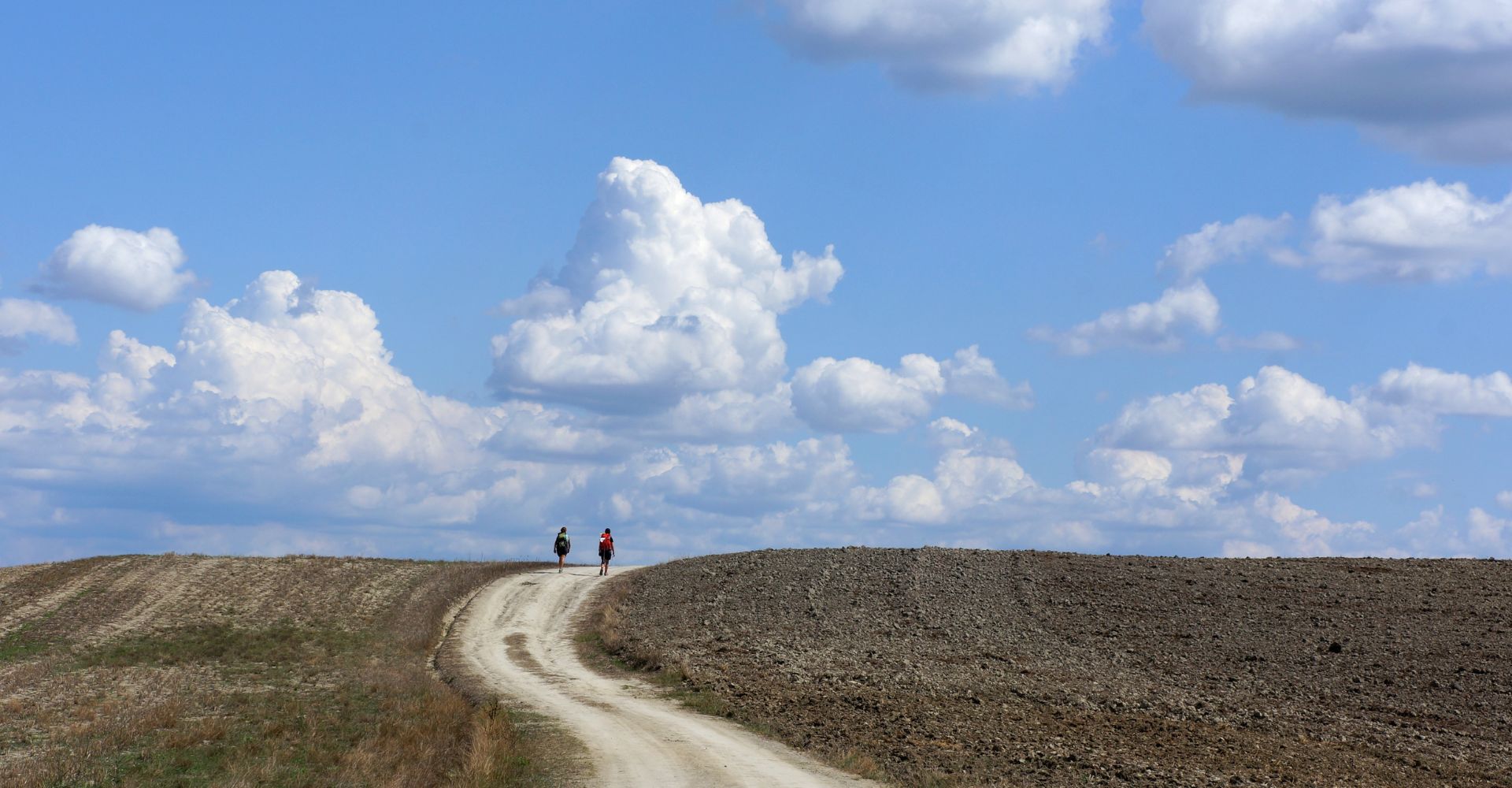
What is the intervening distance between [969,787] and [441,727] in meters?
13.8

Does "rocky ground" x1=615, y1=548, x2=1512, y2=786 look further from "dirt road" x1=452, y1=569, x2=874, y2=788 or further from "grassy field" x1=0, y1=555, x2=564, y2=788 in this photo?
"grassy field" x1=0, y1=555, x2=564, y2=788

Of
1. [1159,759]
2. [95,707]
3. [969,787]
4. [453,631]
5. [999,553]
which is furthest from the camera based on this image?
[999,553]

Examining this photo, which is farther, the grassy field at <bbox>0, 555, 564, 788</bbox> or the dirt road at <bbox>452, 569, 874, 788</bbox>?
the grassy field at <bbox>0, 555, 564, 788</bbox>

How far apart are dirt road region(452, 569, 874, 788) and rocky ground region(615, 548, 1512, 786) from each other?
1.72 m

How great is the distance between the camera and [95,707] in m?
31.8

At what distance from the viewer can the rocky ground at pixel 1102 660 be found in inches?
1009

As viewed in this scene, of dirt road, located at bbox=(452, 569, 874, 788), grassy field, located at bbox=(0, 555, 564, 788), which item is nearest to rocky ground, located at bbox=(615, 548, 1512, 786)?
dirt road, located at bbox=(452, 569, 874, 788)

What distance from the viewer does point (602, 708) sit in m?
31.8

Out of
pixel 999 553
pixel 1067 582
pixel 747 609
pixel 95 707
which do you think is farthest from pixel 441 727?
pixel 999 553

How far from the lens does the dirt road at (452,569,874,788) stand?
75.6 ft

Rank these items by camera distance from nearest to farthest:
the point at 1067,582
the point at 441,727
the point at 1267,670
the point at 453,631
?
the point at 441,727 < the point at 1267,670 < the point at 453,631 < the point at 1067,582

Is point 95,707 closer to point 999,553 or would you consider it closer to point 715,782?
point 715,782

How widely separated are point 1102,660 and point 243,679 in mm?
28434

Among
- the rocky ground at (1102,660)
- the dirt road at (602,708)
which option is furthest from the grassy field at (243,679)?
the rocky ground at (1102,660)
